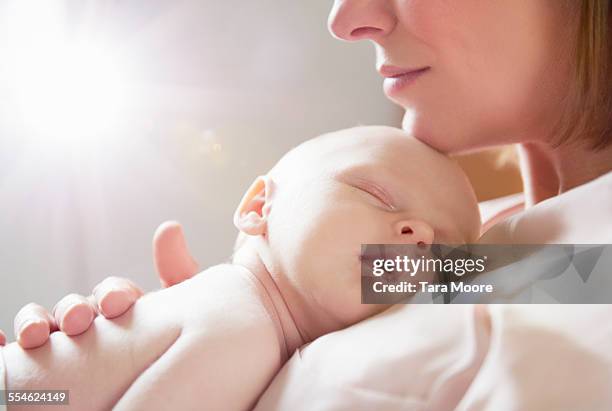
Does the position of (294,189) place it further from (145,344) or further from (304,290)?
(145,344)

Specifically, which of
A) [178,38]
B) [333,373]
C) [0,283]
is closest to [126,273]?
[0,283]

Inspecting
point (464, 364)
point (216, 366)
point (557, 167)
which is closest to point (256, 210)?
point (216, 366)

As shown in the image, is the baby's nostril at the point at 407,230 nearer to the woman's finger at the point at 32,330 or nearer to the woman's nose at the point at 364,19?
the woman's nose at the point at 364,19

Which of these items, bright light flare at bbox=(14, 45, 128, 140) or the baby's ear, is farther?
bright light flare at bbox=(14, 45, 128, 140)

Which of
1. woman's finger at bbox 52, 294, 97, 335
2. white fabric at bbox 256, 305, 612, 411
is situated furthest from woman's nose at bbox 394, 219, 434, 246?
woman's finger at bbox 52, 294, 97, 335

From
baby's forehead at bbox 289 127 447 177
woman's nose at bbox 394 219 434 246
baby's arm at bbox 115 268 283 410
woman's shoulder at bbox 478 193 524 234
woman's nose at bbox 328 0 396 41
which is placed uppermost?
woman's nose at bbox 328 0 396 41

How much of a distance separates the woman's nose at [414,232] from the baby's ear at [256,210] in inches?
6.6

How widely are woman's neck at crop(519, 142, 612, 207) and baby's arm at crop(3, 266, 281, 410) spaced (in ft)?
1.78

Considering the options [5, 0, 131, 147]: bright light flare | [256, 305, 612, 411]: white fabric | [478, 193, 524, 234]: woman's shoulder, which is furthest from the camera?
[5, 0, 131, 147]: bright light flare

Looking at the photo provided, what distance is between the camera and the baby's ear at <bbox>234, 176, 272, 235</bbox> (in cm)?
77

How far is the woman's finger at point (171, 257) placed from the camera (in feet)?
2.87

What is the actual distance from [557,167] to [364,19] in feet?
1.31

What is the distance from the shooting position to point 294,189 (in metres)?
0.74

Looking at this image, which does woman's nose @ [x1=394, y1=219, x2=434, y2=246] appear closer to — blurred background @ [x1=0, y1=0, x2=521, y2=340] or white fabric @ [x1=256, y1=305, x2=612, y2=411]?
white fabric @ [x1=256, y1=305, x2=612, y2=411]
